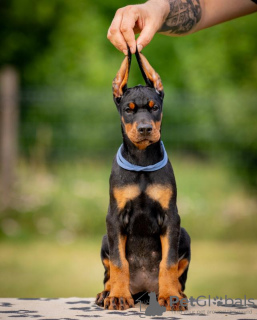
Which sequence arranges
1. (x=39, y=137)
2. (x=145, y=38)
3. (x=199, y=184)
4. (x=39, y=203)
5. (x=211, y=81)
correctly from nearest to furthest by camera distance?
(x=145, y=38)
(x=39, y=203)
(x=199, y=184)
(x=39, y=137)
(x=211, y=81)

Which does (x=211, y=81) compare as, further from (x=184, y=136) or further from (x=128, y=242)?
(x=128, y=242)

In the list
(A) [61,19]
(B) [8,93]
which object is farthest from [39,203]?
(A) [61,19]

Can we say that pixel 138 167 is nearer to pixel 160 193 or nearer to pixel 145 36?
pixel 160 193

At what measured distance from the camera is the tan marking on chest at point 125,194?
3.28 meters

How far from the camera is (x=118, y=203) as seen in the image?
10.8 feet

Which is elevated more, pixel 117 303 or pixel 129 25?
pixel 129 25

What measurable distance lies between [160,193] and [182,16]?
3.92 feet

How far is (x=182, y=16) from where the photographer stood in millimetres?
3787

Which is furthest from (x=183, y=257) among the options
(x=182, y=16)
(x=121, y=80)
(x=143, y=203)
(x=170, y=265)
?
(x=182, y=16)

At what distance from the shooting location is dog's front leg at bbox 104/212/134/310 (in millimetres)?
3191

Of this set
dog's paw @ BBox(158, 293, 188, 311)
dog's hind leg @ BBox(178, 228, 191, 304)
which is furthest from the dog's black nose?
dog's paw @ BBox(158, 293, 188, 311)

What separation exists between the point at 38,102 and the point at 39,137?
2.12 feet

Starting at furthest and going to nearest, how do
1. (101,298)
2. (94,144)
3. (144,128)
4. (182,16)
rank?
(94,144) < (182,16) < (101,298) < (144,128)

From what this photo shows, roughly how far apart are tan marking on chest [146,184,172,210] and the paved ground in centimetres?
57
